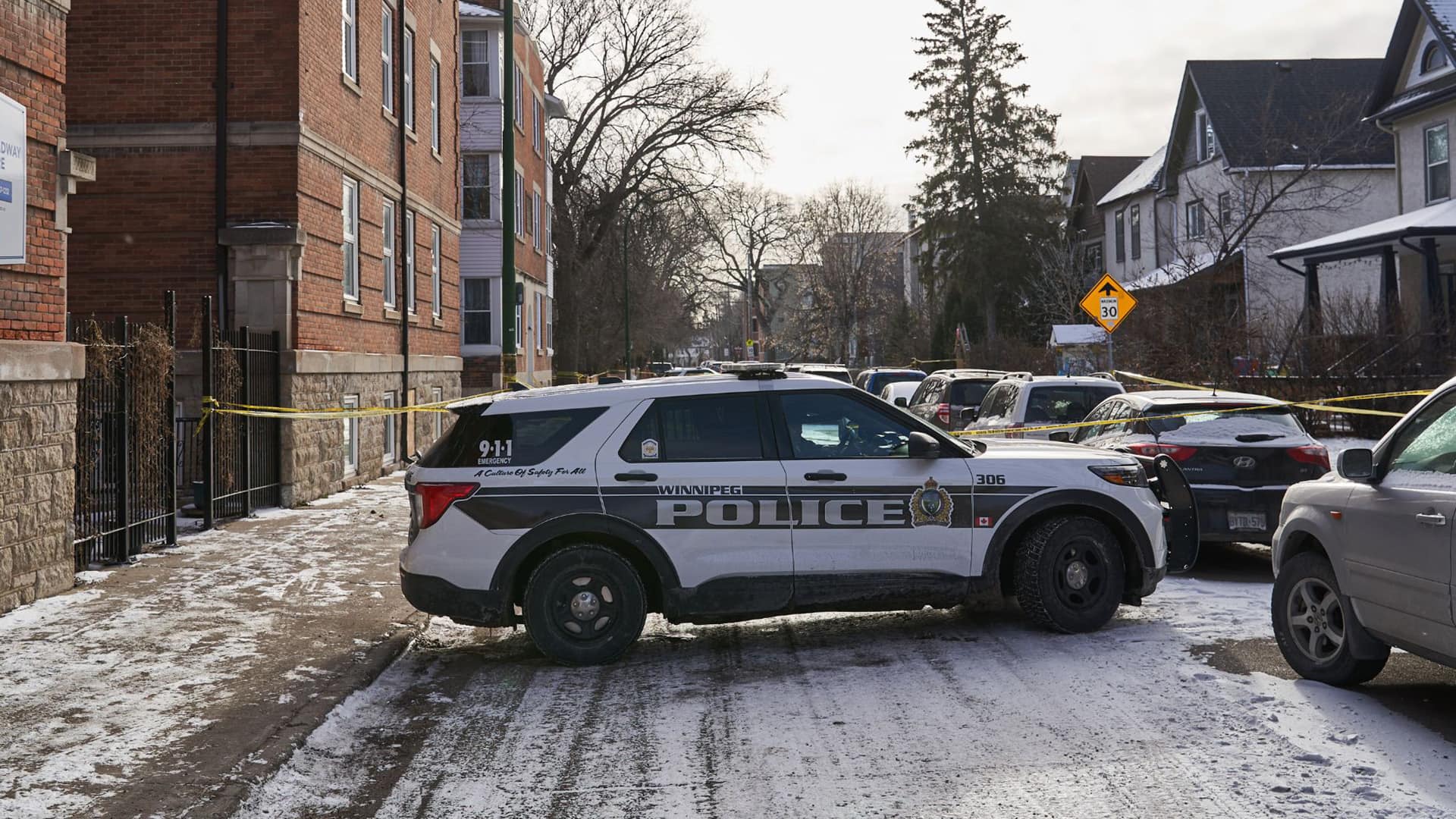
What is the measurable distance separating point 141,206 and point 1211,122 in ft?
115

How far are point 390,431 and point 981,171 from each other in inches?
1751

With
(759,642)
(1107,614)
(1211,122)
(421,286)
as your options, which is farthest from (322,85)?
(1211,122)

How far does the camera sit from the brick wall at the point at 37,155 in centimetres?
931

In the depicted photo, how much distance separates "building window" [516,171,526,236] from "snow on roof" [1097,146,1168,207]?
23.8m

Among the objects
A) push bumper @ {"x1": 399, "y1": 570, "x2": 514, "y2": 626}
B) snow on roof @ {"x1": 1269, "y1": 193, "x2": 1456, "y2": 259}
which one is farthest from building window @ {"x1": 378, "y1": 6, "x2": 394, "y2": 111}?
snow on roof @ {"x1": 1269, "y1": 193, "x2": 1456, "y2": 259}

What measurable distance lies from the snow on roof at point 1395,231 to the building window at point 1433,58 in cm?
317

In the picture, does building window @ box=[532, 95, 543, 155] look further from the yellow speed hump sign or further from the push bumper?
the push bumper

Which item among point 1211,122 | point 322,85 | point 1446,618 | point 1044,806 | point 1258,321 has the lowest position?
point 1044,806

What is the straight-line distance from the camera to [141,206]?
620 inches

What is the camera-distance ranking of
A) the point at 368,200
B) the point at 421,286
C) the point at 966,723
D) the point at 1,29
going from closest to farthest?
1. the point at 966,723
2. the point at 1,29
3. the point at 368,200
4. the point at 421,286

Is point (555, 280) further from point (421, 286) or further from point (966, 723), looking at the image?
point (966, 723)

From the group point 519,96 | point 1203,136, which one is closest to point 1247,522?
point 519,96

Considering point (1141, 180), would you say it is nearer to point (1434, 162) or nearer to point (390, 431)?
point (1434, 162)

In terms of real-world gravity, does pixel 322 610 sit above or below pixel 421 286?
below
